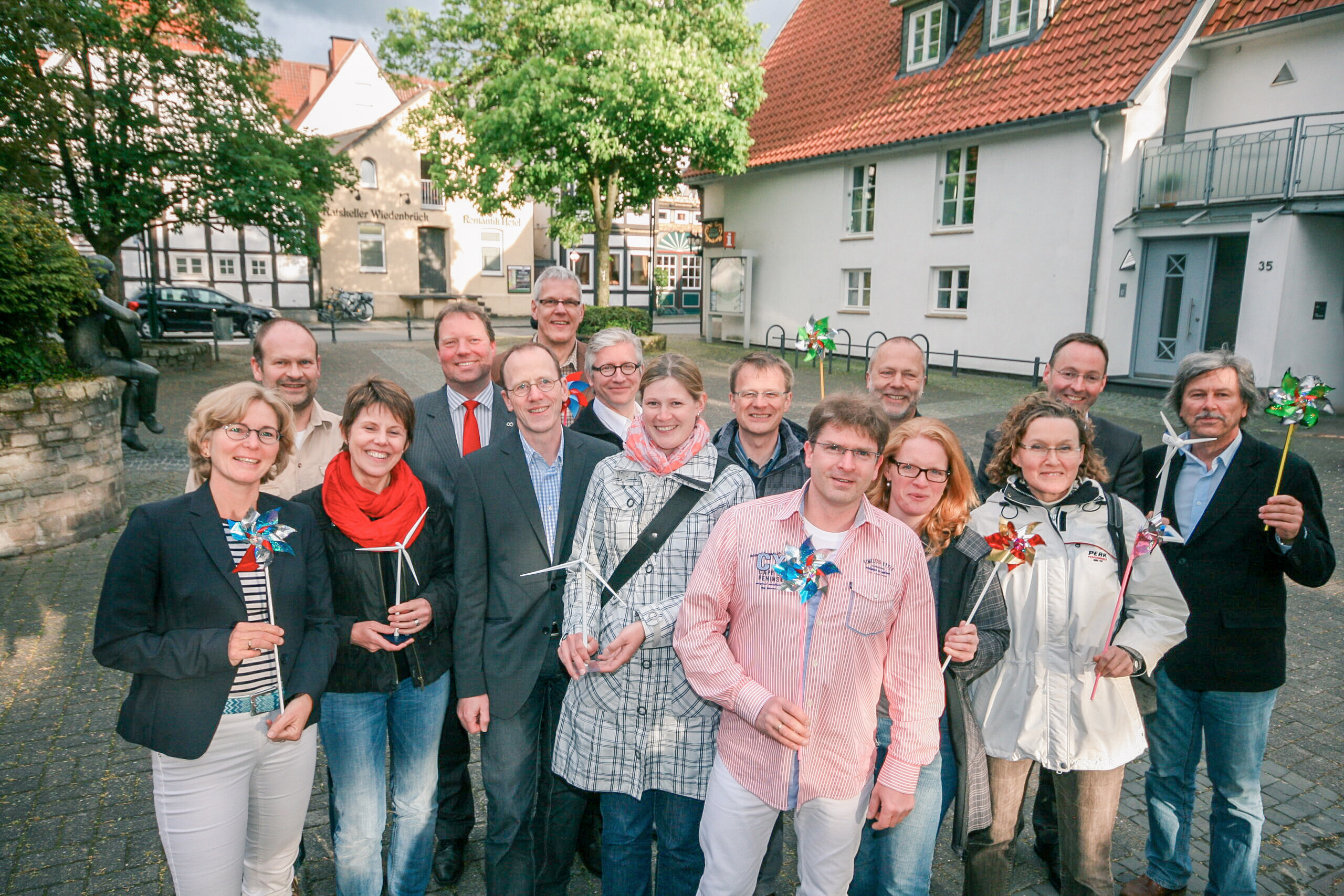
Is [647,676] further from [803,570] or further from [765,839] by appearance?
[803,570]

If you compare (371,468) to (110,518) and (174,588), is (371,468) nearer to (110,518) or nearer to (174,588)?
(174,588)

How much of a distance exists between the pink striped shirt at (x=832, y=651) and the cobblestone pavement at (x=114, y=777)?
1.23 m

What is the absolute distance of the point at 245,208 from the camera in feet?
62.3

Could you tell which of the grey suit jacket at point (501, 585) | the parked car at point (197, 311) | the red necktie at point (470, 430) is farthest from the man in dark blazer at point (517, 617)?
the parked car at point (197, 311)

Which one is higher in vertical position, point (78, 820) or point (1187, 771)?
point (1187, 771)

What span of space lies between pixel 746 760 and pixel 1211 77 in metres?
19.3

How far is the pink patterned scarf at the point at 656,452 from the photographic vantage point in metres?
2.97

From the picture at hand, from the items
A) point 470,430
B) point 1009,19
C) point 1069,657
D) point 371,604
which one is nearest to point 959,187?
point 1009,19

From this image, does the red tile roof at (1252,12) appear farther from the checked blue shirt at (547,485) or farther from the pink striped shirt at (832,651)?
the checked blue shirt at (547,485)

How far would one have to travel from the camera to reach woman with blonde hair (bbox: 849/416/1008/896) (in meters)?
2.85

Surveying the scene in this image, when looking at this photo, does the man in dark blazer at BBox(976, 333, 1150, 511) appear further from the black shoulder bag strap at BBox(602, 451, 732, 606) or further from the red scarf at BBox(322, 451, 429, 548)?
the red scarf at BBox(322, 451, 429, 548)

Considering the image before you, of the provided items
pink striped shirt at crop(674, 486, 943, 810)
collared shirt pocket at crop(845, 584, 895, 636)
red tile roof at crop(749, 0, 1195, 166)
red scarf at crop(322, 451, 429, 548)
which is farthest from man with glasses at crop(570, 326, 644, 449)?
red tile roof at crop(749, 0, 1195, 166)

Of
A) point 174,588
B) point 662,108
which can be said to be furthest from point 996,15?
point 174,588

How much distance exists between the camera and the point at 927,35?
67.5ft
